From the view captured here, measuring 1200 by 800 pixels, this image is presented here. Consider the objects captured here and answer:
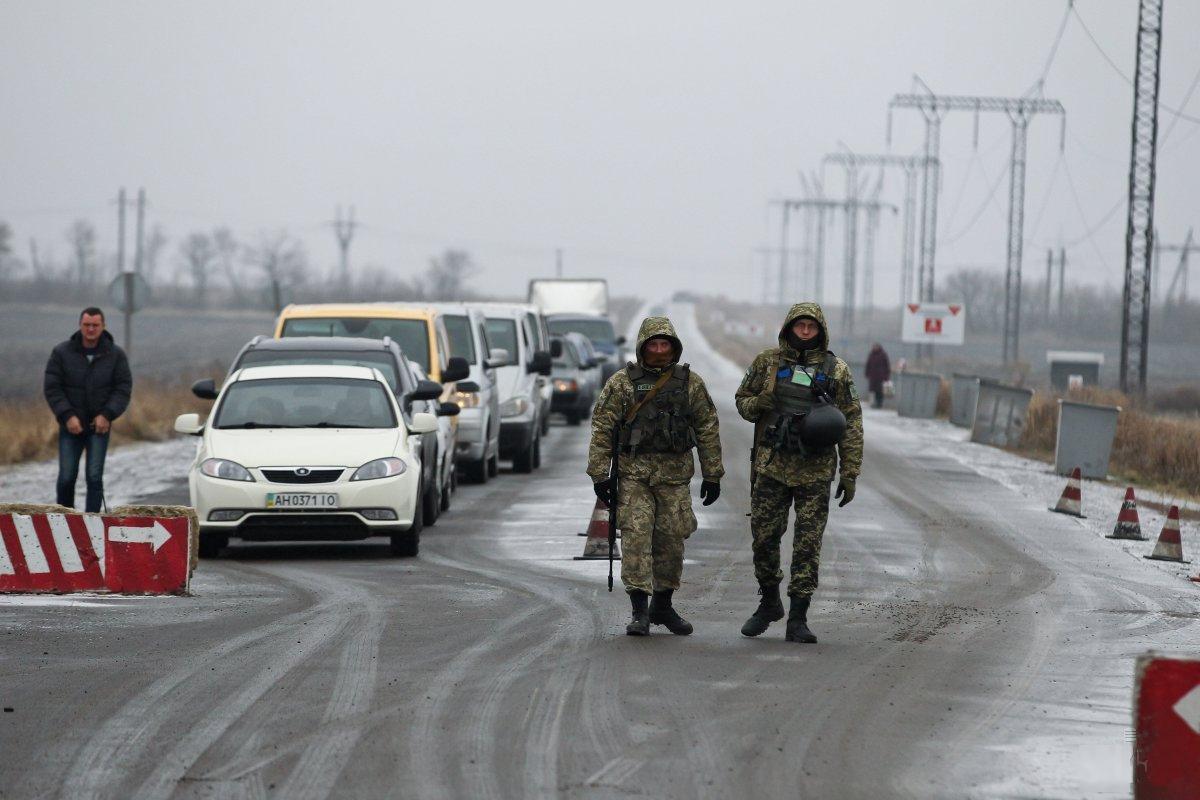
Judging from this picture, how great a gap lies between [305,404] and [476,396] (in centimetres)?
599

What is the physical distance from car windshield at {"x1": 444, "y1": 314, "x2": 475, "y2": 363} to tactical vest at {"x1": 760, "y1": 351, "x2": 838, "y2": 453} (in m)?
12.9

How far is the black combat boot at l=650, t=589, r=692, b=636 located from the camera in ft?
34.1

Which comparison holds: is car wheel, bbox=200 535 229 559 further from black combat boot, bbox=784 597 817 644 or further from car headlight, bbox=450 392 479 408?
car headlight, bbox=450 392 479 408

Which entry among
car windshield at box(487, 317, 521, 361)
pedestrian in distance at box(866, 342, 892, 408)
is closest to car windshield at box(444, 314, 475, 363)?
car windshield at box(487, 317, 521, 361)

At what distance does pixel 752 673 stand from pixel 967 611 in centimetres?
309

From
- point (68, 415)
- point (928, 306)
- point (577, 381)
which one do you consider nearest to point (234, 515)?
point (68, 415)

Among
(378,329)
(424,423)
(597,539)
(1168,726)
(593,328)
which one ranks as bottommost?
(597,539)

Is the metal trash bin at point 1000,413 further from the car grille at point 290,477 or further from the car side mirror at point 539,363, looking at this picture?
the car grille at point 290,477

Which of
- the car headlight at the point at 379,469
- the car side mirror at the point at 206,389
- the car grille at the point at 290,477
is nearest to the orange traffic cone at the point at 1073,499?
the car headlight at the point at 379,469

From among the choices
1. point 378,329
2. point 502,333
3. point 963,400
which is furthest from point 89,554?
point 963,400

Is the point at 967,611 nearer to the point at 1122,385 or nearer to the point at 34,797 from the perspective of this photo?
the point at 34,797

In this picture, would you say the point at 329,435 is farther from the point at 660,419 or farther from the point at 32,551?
the point at 660,419

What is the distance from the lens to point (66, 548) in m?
12.1

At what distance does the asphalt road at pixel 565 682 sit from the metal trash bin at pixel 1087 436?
10.8 metres
